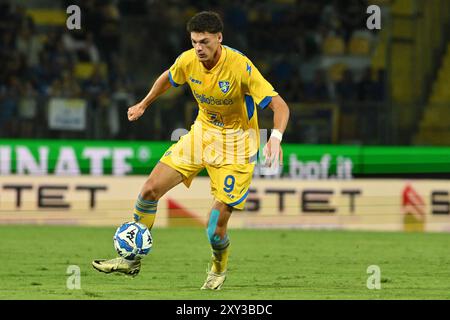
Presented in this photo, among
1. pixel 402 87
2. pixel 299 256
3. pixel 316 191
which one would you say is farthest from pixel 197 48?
pixel 402 87

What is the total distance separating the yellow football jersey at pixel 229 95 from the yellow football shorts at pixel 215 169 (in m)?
0.11

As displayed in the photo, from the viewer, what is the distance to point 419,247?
47.8 feet

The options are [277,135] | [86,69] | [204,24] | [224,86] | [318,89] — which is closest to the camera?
[277,135]

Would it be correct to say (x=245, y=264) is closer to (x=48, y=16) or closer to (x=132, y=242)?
(x=132, y=242)

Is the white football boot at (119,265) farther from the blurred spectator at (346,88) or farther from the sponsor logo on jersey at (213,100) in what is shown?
the blurred spectator at (346,88)

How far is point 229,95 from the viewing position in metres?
9.56

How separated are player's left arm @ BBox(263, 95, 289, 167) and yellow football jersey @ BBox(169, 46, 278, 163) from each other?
86mm

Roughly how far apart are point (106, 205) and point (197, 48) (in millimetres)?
8301

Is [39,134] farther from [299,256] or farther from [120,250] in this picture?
[120,250]

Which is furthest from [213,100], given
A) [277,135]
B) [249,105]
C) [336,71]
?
[336,71]

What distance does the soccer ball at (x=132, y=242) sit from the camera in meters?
9.56

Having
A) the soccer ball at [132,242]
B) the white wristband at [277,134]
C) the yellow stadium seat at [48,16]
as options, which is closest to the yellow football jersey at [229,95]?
the white wristband at [277,134]

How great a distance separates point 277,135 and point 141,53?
32.5ft

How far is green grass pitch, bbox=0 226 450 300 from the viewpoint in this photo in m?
9.44
